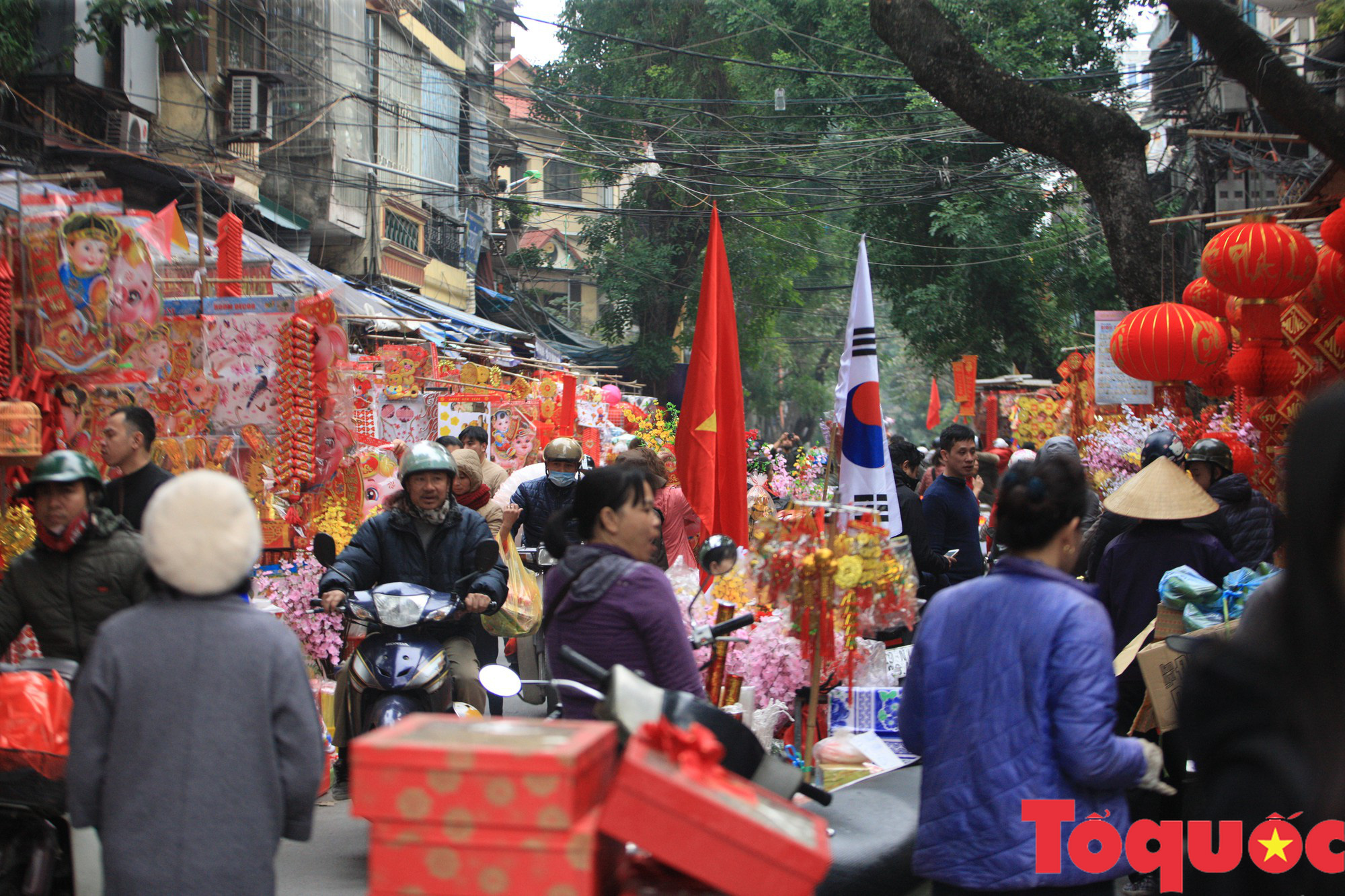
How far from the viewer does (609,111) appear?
100 feet

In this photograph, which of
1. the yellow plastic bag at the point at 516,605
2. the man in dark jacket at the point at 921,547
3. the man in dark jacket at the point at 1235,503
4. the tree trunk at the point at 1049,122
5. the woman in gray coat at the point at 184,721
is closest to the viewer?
the woman in gray coat at the point at 184,721

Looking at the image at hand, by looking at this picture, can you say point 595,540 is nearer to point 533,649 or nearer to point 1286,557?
point 1286,557

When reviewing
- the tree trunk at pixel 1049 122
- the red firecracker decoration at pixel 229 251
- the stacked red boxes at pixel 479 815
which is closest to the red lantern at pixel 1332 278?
the tree trunk at pixel 1049 122

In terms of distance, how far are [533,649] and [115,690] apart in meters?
5.47

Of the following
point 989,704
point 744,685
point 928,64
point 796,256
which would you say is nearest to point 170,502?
point 989,704

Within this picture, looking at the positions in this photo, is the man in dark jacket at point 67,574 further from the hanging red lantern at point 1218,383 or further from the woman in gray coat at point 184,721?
the hanging red lantern at point 1218,383

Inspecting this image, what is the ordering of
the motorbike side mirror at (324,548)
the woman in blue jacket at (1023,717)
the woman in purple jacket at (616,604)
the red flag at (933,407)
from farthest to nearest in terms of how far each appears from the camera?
the red flag at (933,407), the motorbike side mirror at (324,548), the woman in purple jacket at (616,604), the woman in blue jacket at (1023,717)

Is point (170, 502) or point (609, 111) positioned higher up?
point (609, 111)

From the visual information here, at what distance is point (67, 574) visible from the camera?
4.17 meters

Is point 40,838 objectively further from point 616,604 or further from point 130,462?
point 616,604

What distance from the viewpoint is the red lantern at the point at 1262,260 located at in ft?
26.7

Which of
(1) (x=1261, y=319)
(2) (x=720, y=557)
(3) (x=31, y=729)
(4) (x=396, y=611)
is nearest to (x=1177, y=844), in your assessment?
(2) (x=720, y=557)

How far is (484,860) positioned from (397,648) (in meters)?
3.20

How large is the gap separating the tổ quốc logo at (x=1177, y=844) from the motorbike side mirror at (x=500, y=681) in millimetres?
1641
